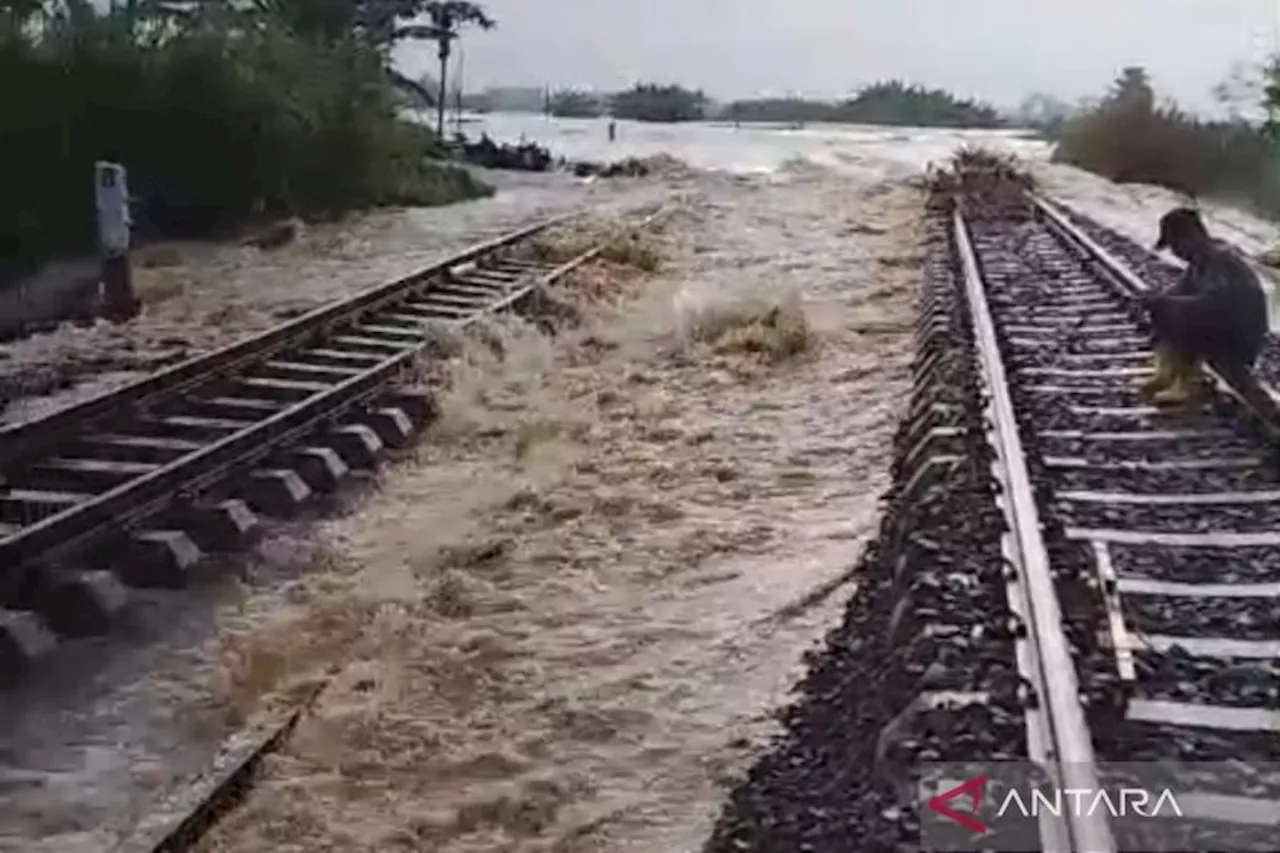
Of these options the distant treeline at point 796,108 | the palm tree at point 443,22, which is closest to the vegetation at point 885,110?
the distant treeline at point 796,108

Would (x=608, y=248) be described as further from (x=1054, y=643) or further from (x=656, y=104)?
(x=656, y=104)

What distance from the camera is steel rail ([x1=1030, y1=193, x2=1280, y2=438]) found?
7.52 m

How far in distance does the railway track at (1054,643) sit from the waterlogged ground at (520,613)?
42 centimetres

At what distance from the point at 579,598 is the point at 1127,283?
24.3 ft

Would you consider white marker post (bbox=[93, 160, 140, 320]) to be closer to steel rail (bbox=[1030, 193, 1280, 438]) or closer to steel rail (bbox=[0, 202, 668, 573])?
steel rail (bbox=[0, 202, 668, 573])

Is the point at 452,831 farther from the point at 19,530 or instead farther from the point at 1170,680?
the point at 19,530

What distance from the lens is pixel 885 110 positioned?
75812 millimetres

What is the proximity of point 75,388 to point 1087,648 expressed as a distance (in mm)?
7896

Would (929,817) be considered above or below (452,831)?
above

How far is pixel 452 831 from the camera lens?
465cm

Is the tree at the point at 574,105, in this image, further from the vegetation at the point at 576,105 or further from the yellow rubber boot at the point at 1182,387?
the yellow rubber boot at the point at 1182,387

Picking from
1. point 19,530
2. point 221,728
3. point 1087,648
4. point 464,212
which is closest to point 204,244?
point 464,212

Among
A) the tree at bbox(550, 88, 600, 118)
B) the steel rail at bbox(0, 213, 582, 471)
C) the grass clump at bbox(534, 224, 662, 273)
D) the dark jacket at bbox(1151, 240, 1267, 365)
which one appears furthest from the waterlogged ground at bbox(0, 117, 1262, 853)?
the tree at bbox(550, 88, 600, 118)

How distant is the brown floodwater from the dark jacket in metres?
1.54
